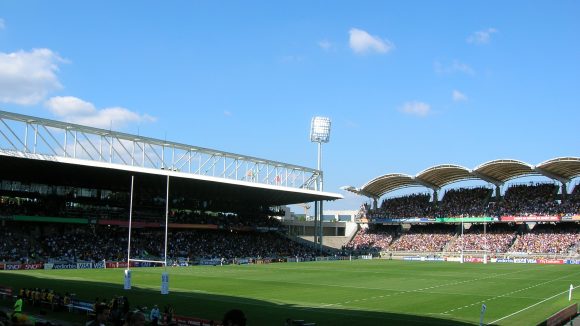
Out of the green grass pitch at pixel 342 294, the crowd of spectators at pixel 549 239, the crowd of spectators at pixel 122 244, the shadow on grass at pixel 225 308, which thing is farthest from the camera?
the crowd of spectators at pixel 549 239

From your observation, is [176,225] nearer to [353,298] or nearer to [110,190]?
[110,190]

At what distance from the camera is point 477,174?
87250 millimetres

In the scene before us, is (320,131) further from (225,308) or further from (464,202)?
(225,308)

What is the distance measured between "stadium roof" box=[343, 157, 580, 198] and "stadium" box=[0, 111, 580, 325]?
34 centimetres

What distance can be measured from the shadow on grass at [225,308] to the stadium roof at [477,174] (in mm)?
57914

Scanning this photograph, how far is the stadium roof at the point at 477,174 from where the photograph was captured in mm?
78938

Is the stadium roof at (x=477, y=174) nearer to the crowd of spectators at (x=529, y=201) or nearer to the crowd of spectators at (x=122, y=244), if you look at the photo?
the crowd of spectators at (x=529, y=201)

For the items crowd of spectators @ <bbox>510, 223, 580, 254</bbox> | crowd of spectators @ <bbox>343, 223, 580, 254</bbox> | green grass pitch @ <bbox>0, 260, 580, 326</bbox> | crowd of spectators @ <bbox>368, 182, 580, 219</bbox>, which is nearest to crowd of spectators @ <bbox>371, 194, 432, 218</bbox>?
crowd of spectators @ <bbox>368, 182, 580, 219</bbox>

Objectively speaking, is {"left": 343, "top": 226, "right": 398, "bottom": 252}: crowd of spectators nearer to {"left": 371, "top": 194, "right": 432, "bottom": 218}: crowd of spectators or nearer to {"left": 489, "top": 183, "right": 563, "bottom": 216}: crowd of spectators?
{"left": 371, "top": 194, "right": 432, "bottom": 218}: crowd of spectators

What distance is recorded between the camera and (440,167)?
8581 centimetres

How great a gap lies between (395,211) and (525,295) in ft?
213

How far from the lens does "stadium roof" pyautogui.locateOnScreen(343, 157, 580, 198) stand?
78938 millimetres

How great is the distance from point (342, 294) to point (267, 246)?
1911 inches

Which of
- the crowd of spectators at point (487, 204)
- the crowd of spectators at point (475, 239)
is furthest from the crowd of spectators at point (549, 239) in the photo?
the crowd of spectators at point (487, 204)
